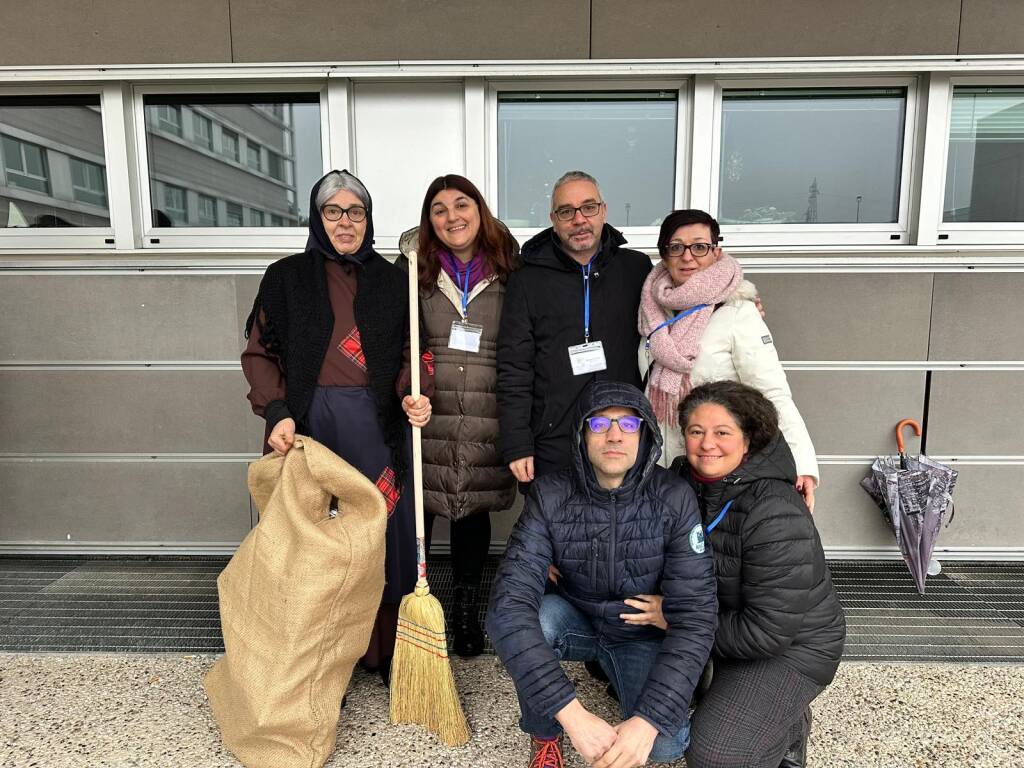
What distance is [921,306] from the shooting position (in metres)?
3.00

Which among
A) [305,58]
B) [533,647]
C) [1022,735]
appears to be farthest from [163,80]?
[1022,735]

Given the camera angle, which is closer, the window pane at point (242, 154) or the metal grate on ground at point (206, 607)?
the metal grate on ground at point (206, 607)

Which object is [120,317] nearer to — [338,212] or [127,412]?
[127,412]

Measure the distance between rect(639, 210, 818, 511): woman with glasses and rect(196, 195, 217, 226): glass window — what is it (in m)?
2.40

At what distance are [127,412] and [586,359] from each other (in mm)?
2449

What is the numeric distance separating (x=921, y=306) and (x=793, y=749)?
2246 millimetres

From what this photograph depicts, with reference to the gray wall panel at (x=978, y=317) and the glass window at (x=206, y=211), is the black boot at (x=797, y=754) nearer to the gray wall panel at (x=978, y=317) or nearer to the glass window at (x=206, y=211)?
the gray wall panel at (x=978, y=317)

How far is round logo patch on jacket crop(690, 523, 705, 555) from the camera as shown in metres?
1.62

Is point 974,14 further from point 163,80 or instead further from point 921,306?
point 163,80

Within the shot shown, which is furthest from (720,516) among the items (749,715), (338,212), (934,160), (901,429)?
(934,160)

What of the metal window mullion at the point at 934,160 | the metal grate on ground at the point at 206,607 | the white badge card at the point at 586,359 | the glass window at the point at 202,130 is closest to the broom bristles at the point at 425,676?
the metal grate on ground at the point at 206,607

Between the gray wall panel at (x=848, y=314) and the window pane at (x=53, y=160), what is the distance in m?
3.33

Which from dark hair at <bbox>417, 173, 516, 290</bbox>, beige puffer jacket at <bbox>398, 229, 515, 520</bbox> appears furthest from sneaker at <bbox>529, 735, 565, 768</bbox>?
dark hair at <bbox>417, 173, 516, 290</bbox>

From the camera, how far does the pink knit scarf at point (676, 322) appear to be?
1.90 meters
